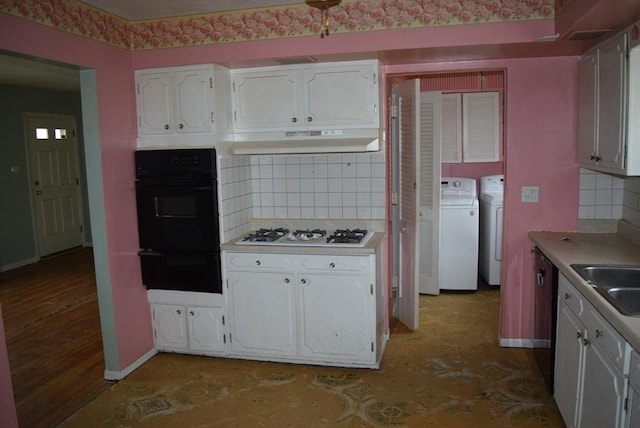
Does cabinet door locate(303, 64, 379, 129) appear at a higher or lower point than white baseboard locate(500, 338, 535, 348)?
higher

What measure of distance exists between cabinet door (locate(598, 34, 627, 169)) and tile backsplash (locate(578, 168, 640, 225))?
60 centimetres

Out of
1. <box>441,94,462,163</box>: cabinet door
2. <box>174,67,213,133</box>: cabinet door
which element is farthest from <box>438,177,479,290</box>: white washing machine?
<box>174,67,213,133</box>: cabinet door

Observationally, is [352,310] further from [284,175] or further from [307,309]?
[284,175]

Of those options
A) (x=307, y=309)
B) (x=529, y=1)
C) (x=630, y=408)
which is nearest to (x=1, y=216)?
(x=307, y=309)

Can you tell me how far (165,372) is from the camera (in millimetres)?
3428

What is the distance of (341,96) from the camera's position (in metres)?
3.36

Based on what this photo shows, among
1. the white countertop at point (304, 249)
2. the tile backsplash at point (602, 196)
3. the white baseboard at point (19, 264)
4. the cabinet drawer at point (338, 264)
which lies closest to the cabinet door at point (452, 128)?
the tile backsplash at point (602, 196)

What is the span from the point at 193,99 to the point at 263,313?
1561mm

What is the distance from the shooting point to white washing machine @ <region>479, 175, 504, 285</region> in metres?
4.93

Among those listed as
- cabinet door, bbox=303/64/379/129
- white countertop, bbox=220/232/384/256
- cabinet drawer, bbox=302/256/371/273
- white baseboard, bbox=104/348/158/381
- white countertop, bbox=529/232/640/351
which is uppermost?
cabinet door, bbox=303/64/379/129

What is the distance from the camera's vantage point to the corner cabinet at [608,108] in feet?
7.93

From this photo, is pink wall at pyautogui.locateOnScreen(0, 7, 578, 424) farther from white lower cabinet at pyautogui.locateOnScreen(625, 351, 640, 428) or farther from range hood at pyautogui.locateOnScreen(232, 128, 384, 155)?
white lower cabinet at pyautogui.locateOnScreen(625, 351, 640, 428)

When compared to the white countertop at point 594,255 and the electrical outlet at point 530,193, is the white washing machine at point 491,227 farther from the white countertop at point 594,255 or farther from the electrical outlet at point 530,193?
the white countertop at point 594,255

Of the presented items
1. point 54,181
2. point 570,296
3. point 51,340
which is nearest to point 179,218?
point 51,340
